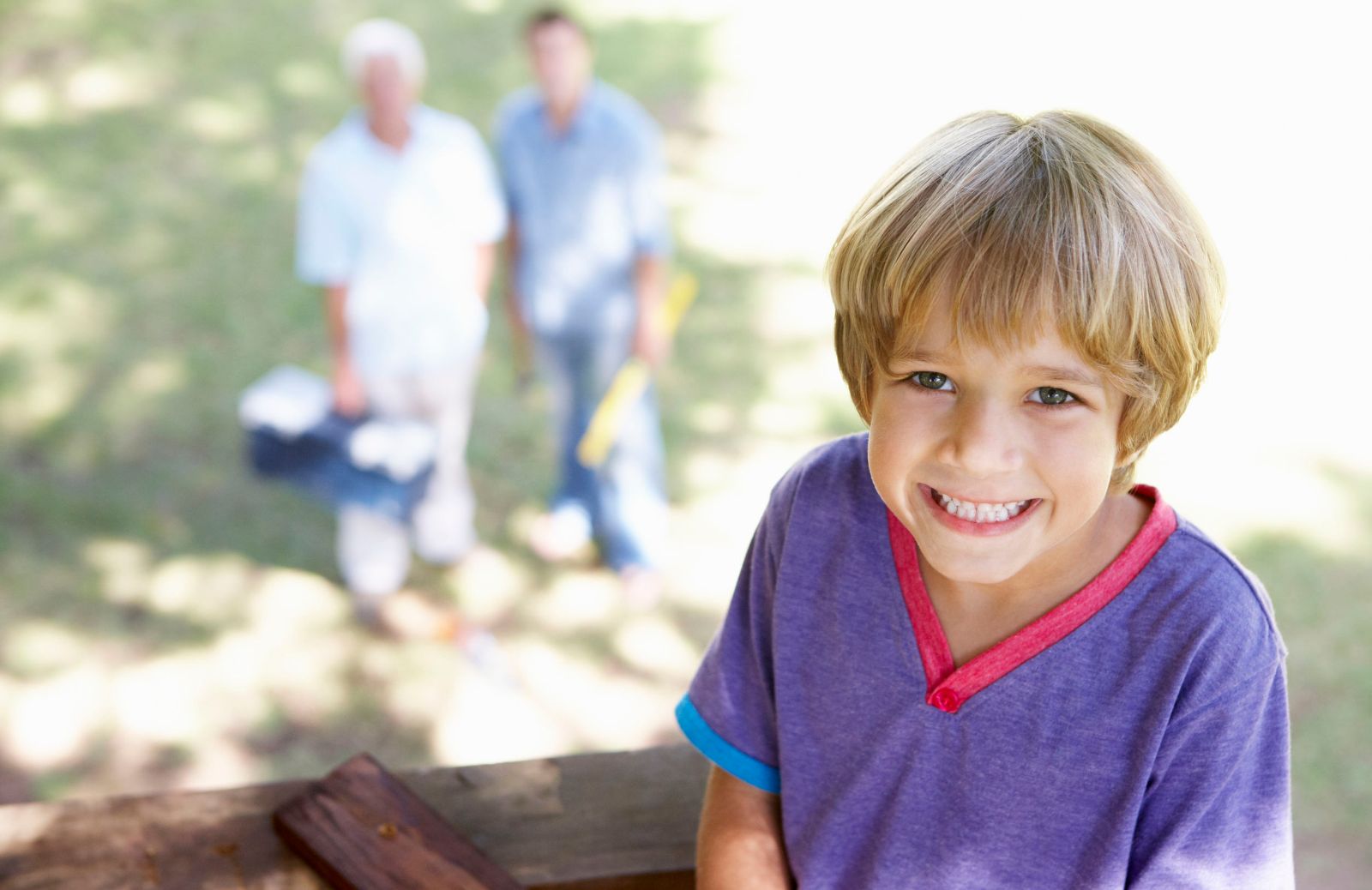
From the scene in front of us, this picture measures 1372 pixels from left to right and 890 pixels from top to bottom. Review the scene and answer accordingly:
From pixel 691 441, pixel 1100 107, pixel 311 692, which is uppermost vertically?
pixel 1100 107

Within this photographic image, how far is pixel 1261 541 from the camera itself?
388cm

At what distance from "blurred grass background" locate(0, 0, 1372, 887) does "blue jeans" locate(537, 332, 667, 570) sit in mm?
127

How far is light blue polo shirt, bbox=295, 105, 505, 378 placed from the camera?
3.22 meters

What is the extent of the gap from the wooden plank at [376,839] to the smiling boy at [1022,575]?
0.22 m

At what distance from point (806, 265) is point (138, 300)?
7.61 feet

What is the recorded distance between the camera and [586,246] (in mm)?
3375

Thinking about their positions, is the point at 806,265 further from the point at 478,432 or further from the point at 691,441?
the point at 478,432

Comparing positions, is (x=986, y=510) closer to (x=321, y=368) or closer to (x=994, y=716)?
(x=994, y=716)

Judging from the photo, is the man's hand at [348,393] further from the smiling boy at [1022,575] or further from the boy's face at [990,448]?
the boy's face at [990,448]

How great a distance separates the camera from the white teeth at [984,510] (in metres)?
1.05

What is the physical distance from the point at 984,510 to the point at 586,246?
7.98ft

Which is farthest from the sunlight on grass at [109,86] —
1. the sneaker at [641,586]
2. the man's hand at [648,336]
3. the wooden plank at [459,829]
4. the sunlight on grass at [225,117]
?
the wooden plank at [459,829]

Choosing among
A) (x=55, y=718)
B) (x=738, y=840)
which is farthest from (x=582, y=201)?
(x=738, y=840)

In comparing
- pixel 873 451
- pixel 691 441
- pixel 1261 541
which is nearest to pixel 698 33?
pixel 691 441
